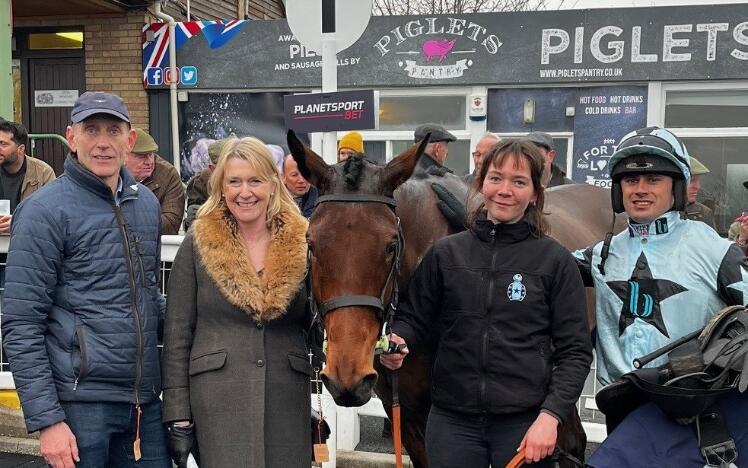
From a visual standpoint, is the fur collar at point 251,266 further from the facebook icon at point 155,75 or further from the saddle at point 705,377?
the facebook icon at point 155,75

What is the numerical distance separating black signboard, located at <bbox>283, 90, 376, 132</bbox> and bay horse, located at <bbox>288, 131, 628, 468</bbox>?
2.16 ft

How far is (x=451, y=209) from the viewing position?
3215 millimetres

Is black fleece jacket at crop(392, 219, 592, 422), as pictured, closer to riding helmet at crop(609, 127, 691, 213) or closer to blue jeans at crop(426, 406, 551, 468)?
blue jeans at crop(426, 406, 551, 468)

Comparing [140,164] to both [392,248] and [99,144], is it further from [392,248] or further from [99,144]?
[392,248]

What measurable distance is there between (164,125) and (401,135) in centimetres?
365

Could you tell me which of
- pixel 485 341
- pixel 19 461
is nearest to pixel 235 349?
pixel 485 341

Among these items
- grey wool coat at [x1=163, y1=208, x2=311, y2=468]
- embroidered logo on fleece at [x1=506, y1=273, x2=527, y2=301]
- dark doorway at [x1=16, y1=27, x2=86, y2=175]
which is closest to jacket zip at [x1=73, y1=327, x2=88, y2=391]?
grey wool coat at [x1=163, y1=208, x2=311, y2=468]

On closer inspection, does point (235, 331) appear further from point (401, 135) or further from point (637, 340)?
point (401, 135)

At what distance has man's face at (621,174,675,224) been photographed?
2.52 meters

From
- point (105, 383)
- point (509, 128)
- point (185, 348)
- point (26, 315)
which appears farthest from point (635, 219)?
point (509, 128)

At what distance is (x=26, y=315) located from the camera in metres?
2.39

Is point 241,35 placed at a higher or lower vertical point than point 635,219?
higher

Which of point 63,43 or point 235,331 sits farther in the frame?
point 63,43

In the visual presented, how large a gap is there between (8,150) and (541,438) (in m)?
4.81
